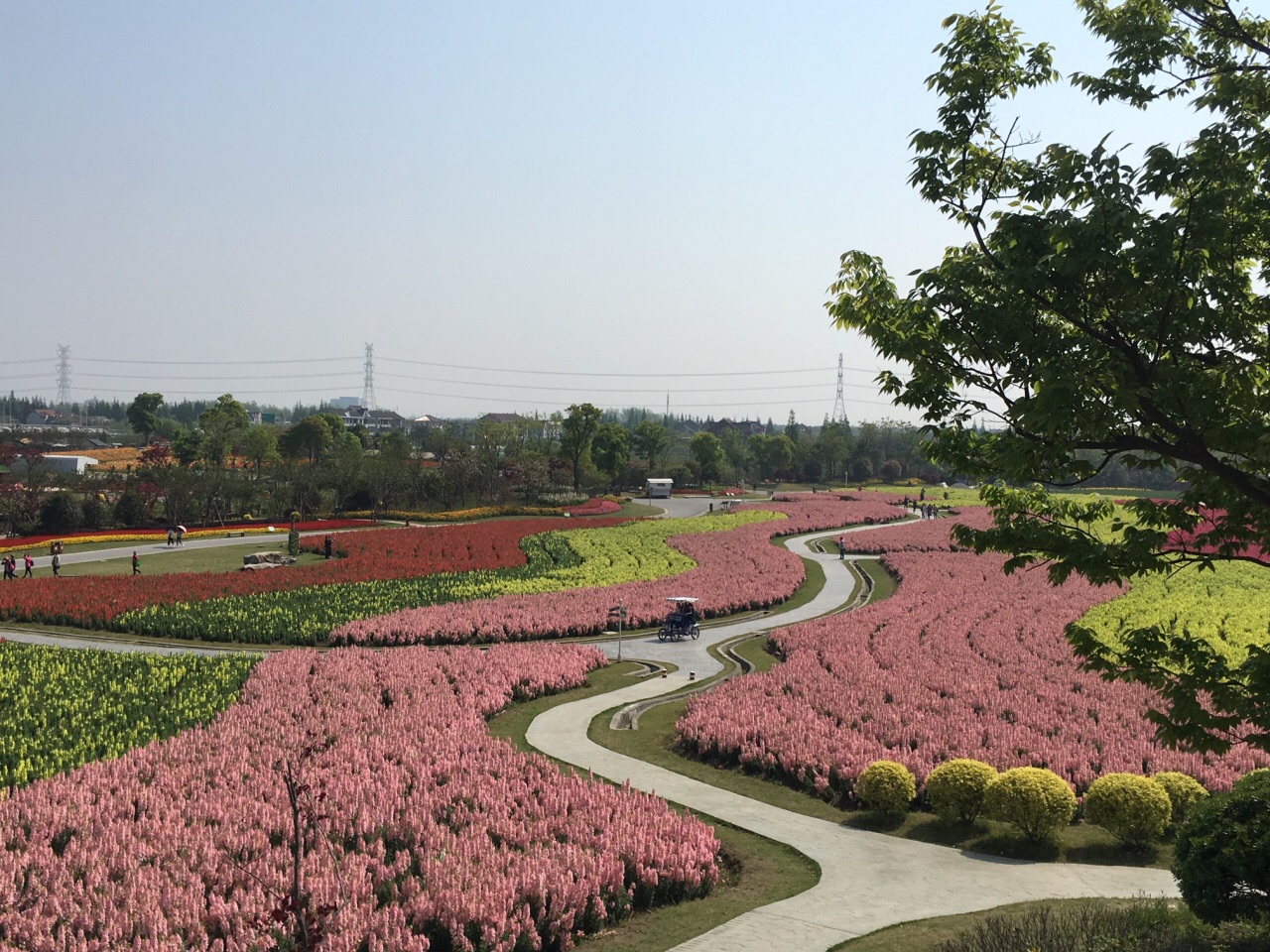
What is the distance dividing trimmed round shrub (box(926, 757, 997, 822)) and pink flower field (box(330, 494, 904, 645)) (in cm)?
1604

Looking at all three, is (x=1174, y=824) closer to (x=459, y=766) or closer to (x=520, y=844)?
(x=520, y=844)

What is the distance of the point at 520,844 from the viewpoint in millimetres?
12562

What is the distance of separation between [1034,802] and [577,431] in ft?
274

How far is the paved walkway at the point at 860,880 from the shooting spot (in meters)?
11.1

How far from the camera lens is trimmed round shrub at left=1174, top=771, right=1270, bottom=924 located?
9570mm

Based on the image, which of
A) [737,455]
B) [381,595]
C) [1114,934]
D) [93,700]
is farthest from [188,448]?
[1114,934]

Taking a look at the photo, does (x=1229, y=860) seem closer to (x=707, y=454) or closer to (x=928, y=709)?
(x=928, y=709)

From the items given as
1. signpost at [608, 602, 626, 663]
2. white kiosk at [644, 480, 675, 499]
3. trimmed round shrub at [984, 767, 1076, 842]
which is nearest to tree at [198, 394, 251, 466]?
white kiosk at [644, 480, 675, 499]

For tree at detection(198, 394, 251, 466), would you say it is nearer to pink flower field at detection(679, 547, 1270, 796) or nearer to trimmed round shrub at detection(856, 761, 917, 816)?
pink flower field at detection(679, 547, 1270, 796)

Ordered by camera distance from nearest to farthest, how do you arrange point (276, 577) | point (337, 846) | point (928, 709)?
point (337, 846), point (928, 709), point (276, 577)

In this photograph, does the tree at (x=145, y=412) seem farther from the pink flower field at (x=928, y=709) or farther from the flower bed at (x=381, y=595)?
the pink flower field at (x=928, y=709)

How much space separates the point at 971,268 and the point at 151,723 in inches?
622

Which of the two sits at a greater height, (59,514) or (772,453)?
(772,453)

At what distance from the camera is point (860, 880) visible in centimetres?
1262
